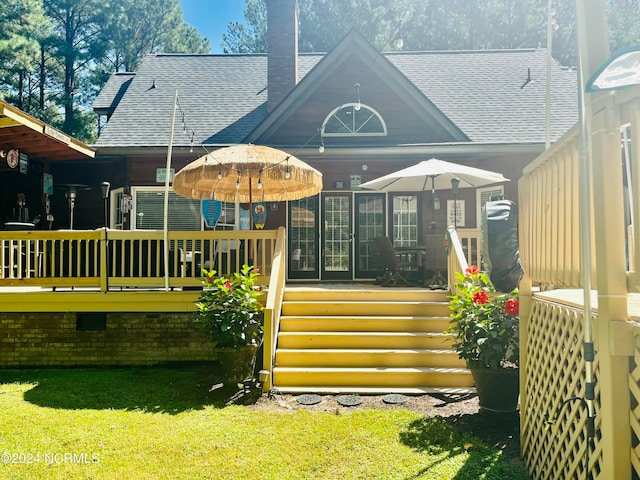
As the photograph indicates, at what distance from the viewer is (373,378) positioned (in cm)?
538

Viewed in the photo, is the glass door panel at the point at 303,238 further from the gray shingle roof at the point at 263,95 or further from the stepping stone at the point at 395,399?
A: the stepping stone at the point at 395,399

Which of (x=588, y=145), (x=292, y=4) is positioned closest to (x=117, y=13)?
(x=292, y=4)

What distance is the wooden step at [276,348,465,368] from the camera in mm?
5594

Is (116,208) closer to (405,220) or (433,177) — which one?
(405,220)

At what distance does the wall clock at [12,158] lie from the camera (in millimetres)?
8688

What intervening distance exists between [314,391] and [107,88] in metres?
11.8

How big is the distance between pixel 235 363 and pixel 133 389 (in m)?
1.31

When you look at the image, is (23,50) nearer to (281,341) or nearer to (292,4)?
(292,4)

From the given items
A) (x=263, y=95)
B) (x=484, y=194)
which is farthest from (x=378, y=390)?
(x=263, y=95)

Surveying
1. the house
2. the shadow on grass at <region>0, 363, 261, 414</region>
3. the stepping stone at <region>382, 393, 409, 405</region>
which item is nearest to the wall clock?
the house

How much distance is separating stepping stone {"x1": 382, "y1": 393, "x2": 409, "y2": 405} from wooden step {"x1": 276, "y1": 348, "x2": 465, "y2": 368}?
21.6 inches

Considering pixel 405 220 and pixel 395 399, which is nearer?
pixel 395 399

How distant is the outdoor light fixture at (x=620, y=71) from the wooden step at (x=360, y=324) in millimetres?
4521

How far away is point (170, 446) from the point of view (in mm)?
3855
